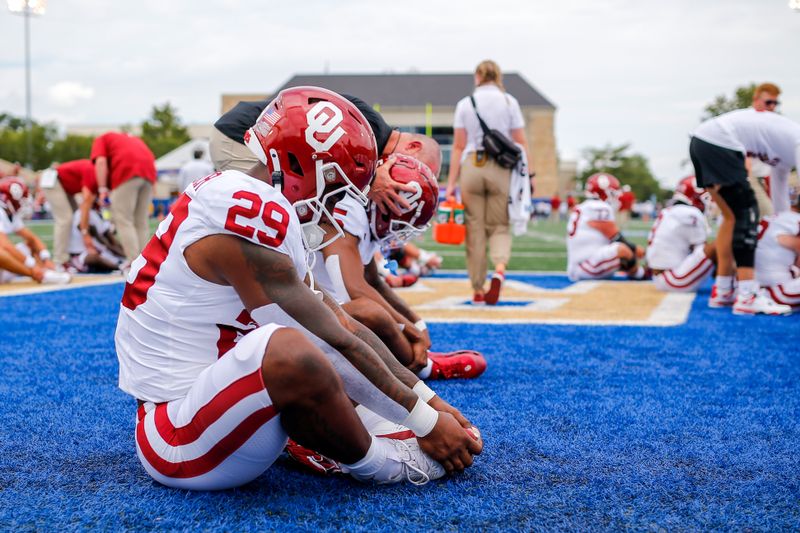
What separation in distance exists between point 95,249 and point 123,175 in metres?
2.13

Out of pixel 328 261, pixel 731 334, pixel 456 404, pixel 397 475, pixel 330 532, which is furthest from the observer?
pixel 731 334

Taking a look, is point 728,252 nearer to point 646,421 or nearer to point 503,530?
point 646,421

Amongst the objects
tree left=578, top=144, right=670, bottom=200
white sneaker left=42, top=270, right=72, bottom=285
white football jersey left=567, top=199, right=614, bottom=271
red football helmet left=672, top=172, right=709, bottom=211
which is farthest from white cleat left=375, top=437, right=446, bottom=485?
tree left=578, top=144, right=670, bottom=200

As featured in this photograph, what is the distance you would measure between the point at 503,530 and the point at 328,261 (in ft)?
6.37

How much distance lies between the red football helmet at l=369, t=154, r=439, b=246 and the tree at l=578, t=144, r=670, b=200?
76.1 meters

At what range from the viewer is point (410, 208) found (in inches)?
150

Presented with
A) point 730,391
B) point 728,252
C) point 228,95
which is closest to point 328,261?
point 730,391

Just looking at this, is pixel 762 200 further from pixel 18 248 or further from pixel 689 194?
pixel 18 248

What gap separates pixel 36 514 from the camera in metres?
2.17

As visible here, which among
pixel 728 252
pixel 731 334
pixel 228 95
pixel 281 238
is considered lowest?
pixel 731 334

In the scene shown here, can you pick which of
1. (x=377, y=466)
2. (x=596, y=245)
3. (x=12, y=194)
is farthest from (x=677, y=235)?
(x=12, y=194)

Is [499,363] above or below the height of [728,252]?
below

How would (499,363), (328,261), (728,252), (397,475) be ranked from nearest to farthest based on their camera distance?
(397,475), (328,261), (499,363), (728,252)

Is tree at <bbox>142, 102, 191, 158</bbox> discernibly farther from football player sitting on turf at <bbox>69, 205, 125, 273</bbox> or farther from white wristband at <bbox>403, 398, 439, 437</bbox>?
white wristband at <bbox>403, 398, 439, 437</bbox>
